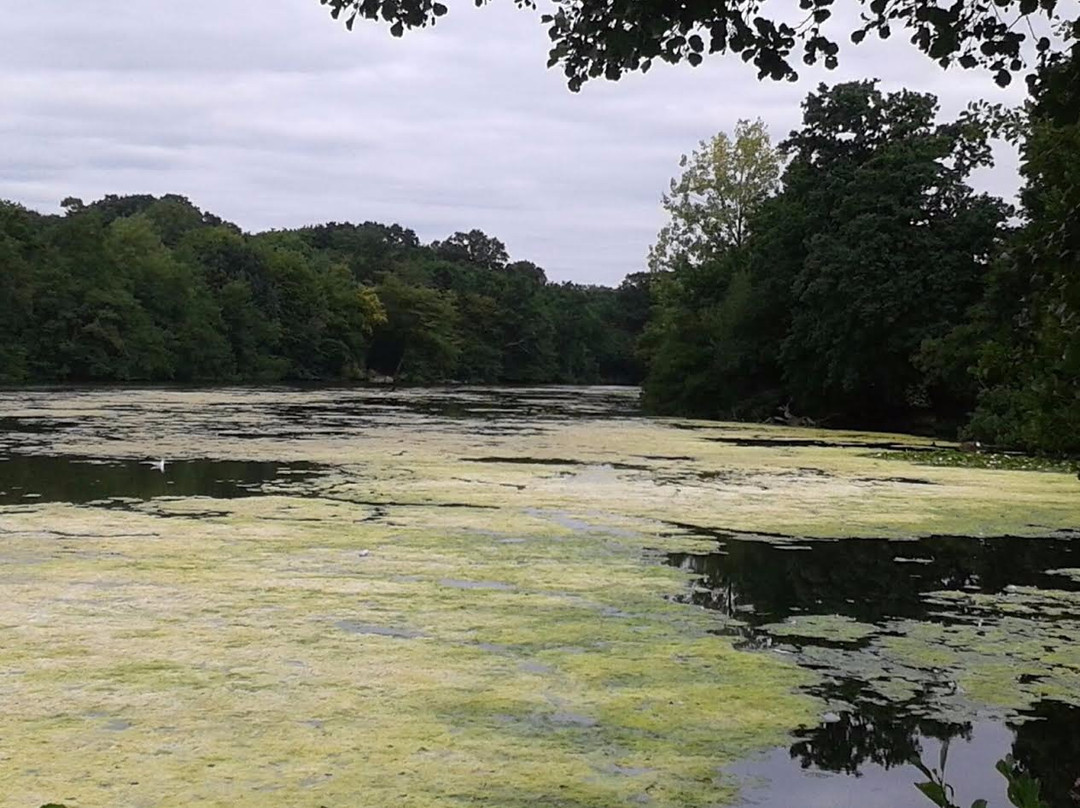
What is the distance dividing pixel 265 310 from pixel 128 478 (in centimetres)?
4714

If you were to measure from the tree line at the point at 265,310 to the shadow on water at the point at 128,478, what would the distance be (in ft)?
97.6

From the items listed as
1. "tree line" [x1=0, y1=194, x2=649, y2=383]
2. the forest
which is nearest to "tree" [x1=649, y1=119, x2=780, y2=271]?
the forest

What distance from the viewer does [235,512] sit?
8.61 m

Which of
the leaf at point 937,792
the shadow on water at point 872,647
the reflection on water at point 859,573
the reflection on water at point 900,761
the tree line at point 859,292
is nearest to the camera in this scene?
the leaf at point 937,792

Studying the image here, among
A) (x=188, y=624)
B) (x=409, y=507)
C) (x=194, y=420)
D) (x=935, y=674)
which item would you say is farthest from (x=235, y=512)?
(x=194, y=420)

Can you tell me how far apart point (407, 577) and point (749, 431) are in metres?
16.3

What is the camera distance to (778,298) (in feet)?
84.4

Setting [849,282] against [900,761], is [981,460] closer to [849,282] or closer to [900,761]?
[849,282]

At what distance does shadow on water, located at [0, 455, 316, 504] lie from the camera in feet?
31.2

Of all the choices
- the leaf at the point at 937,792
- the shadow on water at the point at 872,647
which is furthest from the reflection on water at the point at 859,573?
the leaf at the point at 937,792

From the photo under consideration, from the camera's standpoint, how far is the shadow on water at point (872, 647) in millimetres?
3574

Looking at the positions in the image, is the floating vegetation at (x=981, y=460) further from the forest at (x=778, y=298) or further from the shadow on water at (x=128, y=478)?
the shadow on water at (x=128, y=478)

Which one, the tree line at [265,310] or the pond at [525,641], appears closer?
the pond at [525,641]

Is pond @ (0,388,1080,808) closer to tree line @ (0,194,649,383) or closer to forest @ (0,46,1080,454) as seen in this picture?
forest @ (0,46,1080,454)
